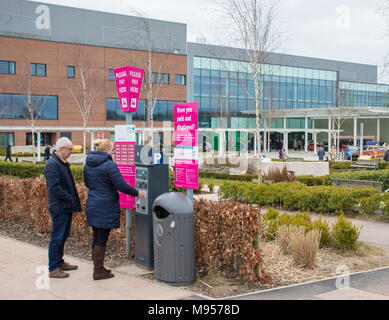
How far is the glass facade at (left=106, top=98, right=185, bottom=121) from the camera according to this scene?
51.0 metres

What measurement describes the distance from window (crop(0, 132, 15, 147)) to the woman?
41979 mm

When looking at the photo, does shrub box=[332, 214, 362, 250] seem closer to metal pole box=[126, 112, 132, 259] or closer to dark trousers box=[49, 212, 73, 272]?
metal pole box=[126, 112, 132, 259]

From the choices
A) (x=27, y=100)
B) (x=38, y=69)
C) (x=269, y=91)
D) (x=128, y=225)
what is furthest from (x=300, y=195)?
(x=269, y=91)

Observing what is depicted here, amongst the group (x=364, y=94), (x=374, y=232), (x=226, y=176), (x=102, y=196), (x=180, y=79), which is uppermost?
(x=364, y=94)

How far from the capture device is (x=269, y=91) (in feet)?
182

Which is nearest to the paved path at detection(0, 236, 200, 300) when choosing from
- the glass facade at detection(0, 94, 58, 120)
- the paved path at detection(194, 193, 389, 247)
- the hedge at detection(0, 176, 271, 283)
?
the hedge at detection(0, 176, 271, 283)

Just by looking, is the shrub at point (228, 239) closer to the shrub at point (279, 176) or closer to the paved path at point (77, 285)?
the paved path at point (77, 285)

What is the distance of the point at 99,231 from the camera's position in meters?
6.06

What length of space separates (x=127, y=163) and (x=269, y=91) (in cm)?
5035

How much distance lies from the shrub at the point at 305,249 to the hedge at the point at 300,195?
12.5 ft

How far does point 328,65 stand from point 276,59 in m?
16.4

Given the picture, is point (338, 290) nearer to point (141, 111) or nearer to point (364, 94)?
point (141, 111)

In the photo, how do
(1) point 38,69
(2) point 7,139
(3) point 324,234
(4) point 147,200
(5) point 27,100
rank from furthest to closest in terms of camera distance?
(1) point 38,69 < (2) point 7,139 < (5) point 27,100 < (3) point 324,234 < (4) point 147,200

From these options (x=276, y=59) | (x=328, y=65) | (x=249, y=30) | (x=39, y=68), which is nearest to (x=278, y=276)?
(x=249, y=30)
